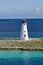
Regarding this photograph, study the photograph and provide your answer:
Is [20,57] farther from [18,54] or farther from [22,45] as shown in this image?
[22,45]

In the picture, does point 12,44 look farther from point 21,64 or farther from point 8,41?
point 21,64

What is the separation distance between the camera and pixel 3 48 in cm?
3597

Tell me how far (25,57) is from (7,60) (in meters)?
2.82

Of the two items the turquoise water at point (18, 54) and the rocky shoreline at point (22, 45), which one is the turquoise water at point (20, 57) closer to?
the turquoise water at point (18, 54)

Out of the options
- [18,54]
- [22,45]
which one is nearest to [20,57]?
[18,54]

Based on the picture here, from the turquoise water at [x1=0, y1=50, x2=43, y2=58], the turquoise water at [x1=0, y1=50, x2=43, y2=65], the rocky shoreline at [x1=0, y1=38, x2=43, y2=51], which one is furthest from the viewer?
the rocky shoreline at [x1=0, y1=38, x2=43, y2=51]

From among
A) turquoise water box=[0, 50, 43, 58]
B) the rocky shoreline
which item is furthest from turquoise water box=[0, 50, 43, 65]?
the rocky shoreline

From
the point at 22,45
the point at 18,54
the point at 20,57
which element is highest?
the point at 22,45

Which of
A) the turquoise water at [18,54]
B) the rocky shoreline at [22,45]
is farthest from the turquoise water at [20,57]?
the rocky shoreline at [22,45]

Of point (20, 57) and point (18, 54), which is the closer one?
point (20, 57)

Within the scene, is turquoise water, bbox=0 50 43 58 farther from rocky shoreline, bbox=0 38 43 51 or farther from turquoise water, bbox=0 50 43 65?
rocky shoreline, bbox=0 38 43 51

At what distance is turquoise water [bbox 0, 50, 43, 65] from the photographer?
90.0 ft

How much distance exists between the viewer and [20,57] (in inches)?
1196

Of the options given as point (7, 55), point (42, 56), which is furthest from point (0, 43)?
point (42, 56)
